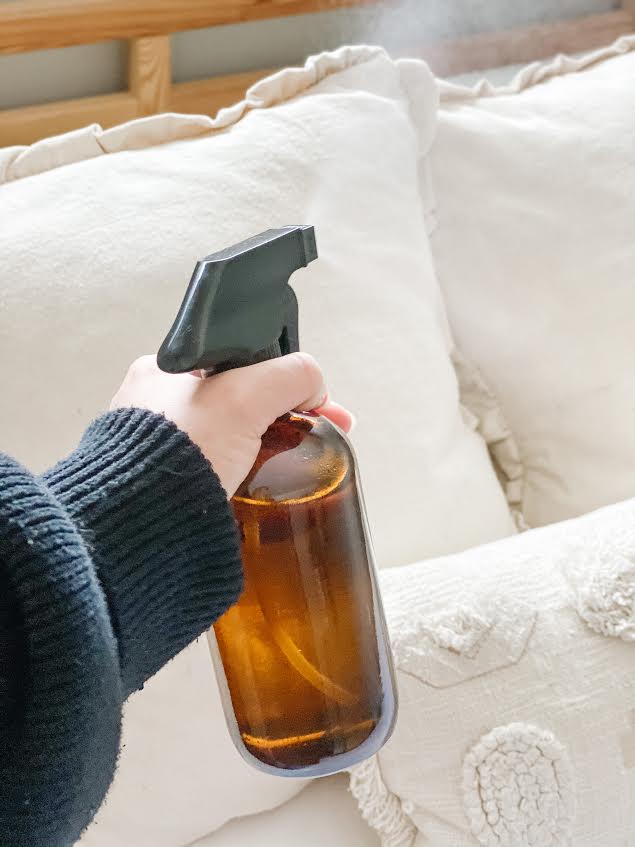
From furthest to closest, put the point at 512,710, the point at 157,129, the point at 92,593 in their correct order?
1. the point at 157,129
2. the point at 512,710
3. the point at 92,593

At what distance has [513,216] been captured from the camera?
3.36ft

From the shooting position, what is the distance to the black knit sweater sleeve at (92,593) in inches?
17.2

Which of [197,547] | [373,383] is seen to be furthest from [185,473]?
[373,383]

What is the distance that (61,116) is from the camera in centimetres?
104

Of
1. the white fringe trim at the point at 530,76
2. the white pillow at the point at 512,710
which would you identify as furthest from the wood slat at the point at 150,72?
the white pillow at the point at 512,710

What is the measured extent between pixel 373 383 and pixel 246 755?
40 cm

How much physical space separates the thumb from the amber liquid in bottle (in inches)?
1.2

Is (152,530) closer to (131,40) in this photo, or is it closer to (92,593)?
(92,593)

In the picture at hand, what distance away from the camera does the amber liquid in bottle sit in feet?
1.72

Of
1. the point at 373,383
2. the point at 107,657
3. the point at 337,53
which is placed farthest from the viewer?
the point at 337,53

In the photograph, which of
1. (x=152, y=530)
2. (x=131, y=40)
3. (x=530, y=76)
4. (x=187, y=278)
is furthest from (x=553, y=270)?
(x=152, y=530)

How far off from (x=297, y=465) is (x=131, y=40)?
29.0 inches

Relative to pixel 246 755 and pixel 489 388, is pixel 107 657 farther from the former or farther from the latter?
pixel 489 388

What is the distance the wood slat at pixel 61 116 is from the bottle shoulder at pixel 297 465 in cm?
64
